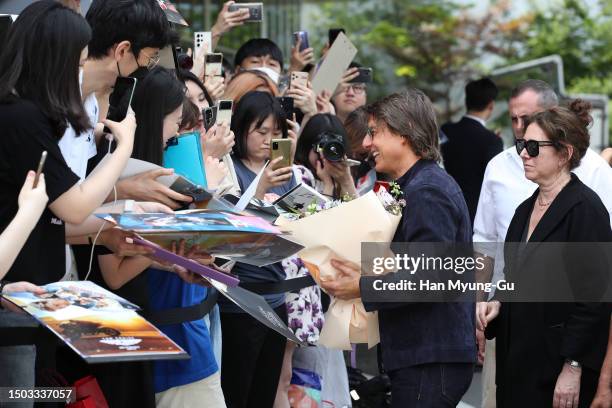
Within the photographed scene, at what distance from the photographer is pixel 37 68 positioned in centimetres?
324

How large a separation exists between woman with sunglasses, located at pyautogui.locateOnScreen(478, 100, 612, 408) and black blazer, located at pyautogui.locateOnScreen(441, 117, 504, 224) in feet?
15.1

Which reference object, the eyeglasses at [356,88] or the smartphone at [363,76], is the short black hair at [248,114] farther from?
the eyeglasses at [356,88]

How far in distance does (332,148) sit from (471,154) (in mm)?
3700

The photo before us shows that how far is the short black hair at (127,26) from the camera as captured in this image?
158 inches

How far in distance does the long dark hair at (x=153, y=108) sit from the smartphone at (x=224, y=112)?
0.80m

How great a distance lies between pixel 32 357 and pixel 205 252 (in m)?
0.66

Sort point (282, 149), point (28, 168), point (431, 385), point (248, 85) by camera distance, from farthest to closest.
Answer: point (248, 85) < point (282, 149) < point (431, 385) < point (28, 168)

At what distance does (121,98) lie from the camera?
3.83 m

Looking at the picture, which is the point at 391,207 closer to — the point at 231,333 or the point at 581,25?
the point at 231,333

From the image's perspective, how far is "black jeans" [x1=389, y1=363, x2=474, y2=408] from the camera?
13.7ft

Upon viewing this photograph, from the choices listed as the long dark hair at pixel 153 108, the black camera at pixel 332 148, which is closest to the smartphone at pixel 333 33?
the black camera at pixel 332 148

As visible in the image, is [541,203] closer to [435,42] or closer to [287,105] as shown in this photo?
[287,105]

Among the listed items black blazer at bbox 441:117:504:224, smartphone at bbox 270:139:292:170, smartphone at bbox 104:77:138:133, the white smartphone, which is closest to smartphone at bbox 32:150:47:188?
smartphone at bbox 104:77:138:133

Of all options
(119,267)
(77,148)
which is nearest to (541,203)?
(119,267)
